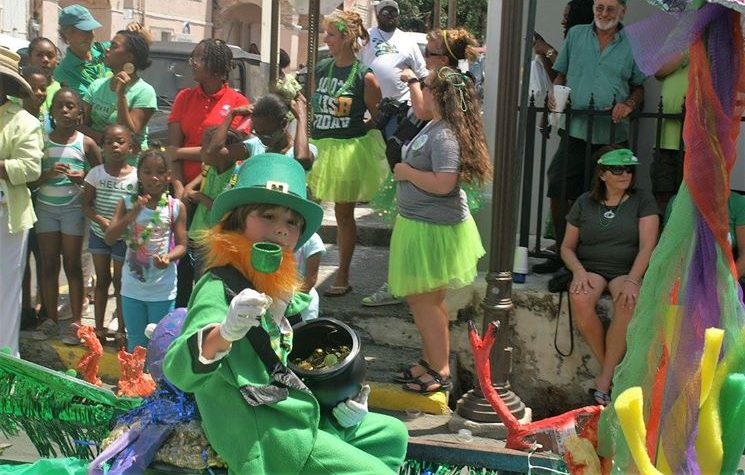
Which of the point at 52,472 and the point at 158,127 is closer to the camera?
the point at 52,472

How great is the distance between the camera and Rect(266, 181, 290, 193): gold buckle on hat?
2803 mm

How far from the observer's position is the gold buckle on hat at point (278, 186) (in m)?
2.80

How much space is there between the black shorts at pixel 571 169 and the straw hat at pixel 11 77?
3.09m

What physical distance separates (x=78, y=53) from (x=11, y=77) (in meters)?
1.35

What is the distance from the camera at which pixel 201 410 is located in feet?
8.79

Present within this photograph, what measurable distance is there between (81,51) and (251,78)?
310cm

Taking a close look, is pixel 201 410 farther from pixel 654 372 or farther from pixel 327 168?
pixel 327 168

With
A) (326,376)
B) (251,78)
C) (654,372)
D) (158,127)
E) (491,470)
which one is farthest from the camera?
(251,78)

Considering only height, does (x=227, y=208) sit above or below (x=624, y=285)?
above

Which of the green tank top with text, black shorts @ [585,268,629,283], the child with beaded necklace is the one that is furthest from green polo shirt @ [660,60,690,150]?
the child with beaded necklace

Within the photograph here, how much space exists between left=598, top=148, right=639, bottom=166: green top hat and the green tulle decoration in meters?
2.96

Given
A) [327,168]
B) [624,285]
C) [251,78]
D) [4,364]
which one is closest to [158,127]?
[251,78]

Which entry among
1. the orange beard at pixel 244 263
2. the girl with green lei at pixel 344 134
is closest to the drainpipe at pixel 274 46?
the girl with green lei at pixel 344 134

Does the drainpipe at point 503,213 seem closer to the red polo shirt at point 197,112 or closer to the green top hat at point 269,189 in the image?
the red polo shirt at point 197,112
